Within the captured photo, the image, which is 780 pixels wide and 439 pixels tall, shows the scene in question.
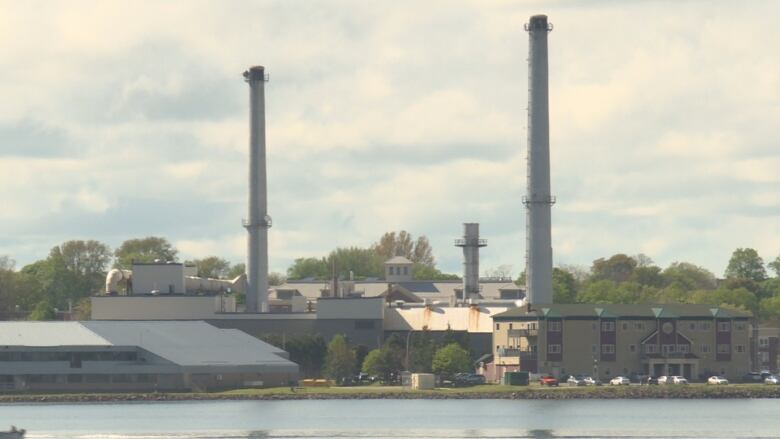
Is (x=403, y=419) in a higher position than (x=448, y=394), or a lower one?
lower

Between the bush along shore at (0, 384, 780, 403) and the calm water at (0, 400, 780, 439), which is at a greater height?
the bush along shore at (0, 384, 780, 403)

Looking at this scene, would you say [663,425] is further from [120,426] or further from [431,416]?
[120,426]

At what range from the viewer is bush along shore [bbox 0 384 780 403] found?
186 meters

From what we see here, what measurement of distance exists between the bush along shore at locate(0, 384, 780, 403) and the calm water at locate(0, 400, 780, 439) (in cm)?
301

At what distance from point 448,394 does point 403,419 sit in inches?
1171

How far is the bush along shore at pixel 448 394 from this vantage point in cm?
18600

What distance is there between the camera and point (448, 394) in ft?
616

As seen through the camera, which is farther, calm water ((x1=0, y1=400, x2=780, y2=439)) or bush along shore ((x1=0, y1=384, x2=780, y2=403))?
bush along shore ((x1=0, y1=384, x2=780, y2=403))

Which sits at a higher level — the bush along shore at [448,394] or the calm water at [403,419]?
the bush along shore at [448,394]

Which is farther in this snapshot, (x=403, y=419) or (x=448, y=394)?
(x=448, y=394)

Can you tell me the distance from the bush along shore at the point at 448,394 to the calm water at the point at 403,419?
3.01m

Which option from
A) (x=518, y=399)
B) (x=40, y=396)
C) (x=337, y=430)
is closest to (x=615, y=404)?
(x=518, y=399)

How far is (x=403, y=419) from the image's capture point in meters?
158

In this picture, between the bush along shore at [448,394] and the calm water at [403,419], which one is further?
the bush along shore at [448,394]
